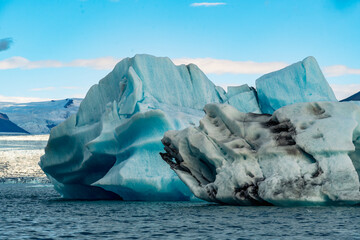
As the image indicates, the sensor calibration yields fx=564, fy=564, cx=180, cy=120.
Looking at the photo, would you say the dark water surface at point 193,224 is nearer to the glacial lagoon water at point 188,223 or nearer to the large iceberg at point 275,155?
the glacial lagoon water at point 188,223

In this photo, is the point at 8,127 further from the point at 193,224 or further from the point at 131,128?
the point at 193,224

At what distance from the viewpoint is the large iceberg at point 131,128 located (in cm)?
1788

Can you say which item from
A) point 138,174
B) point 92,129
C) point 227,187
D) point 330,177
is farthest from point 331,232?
point 92,129

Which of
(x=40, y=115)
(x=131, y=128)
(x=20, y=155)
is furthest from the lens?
(x=40, y=115)

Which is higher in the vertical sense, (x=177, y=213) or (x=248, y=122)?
(x=248, y=122)

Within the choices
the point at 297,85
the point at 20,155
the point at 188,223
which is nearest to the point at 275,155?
the point at 188,223

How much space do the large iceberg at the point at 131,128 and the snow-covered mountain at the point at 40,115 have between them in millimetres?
45055

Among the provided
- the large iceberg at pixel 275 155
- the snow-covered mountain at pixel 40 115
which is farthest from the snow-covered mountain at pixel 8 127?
the large iceberg at pixel 275 155

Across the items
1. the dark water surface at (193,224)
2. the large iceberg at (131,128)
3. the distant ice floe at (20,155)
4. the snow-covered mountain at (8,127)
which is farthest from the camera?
the snow-covered mountain at (8,127)

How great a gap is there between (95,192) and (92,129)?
276 cm

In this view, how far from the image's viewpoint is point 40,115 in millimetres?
73562

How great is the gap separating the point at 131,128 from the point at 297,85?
6550mm

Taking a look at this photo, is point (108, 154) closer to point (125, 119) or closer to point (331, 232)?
point (125, 119)

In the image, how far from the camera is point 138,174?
17.7 metres
